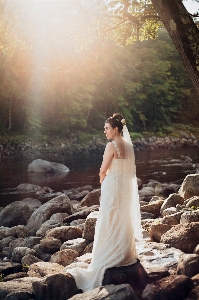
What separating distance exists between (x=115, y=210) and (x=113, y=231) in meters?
0.31

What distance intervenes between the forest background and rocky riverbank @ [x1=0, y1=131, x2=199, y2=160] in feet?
3.27

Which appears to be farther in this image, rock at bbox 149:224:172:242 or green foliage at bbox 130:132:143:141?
green foliage at bbox 130:132:143:141

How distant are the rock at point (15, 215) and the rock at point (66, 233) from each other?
322 cm

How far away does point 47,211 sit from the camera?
A: 11016 millimetres

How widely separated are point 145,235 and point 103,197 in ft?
6.52

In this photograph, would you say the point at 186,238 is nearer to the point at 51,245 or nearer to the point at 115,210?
the point at 115,210

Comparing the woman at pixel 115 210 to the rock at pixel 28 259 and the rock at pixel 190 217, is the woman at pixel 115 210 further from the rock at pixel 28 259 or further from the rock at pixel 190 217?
the rock at pixel 28 259

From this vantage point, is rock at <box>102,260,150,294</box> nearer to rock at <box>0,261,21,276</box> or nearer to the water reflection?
rock at <box>0,261,21,276</box>

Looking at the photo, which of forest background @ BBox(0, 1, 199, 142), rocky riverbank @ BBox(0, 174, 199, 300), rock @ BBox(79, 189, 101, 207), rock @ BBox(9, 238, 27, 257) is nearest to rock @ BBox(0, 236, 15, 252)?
rocky riverbank @ BBox(0, 174, 199, 300)

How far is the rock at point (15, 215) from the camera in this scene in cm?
1132

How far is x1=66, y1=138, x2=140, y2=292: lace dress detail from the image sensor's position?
5.35 m

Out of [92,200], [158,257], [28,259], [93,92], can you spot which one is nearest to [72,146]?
[93,92]

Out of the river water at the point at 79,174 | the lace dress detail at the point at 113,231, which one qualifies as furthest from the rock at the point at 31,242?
the river water at the point at 79,174

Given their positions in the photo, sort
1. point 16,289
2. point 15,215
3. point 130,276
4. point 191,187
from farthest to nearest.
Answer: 1. point 15,215
2. point 191,187
3. point 16,289
4. point 130,276
